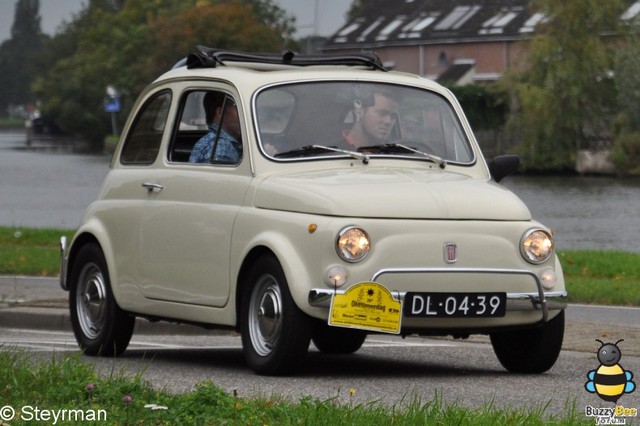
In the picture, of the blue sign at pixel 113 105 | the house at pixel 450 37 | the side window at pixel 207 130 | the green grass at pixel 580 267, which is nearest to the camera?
the side window at pixel 207 130

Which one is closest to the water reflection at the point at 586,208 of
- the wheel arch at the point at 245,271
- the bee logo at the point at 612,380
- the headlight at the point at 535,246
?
the headlight at the point at 535,246

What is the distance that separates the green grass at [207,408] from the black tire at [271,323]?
4.49 ft

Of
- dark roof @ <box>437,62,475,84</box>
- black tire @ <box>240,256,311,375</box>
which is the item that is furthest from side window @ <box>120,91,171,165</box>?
dark roof @ <box>437,62,475,84</box>

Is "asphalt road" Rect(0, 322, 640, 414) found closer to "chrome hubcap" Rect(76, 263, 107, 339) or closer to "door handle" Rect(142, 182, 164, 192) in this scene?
"chrome hubcap" Rect(76, 263, 107, 339)

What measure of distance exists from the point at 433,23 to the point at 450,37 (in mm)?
3749

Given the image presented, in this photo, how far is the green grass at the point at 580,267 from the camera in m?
15.9

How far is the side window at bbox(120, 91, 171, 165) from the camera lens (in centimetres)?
1036

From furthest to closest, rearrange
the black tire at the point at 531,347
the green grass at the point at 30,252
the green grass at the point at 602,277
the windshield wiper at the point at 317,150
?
the green grass at the point at 30,252 → the green grass at the point at 602,277 → the windshield wiper at the point at 317,150 → the black tire at the point at 531,347

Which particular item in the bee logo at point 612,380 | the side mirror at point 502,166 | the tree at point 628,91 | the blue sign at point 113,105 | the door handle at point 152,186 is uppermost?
the side mirror at point 502,166

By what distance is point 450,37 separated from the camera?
10981cm

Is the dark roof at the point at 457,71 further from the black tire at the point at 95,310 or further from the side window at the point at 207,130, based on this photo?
the side window at the point at 207,130

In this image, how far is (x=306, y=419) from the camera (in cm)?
599

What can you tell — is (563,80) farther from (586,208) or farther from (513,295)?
(513,295)

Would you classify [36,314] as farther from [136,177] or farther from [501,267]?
[501,267]
